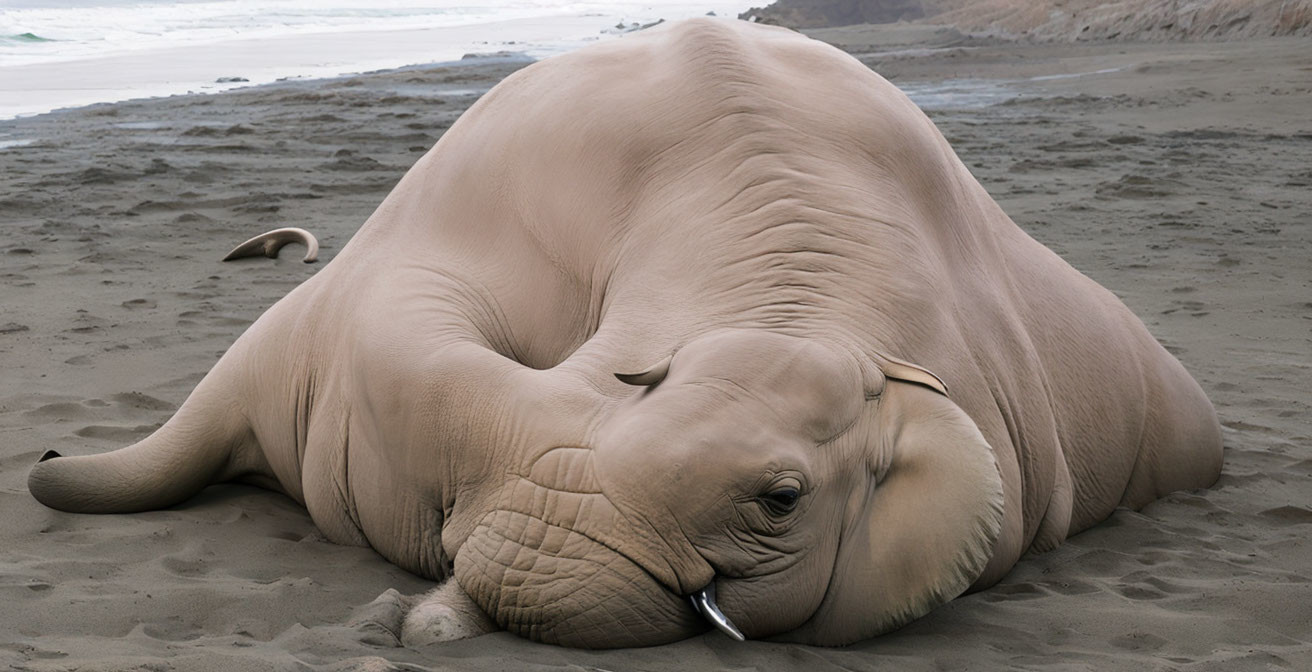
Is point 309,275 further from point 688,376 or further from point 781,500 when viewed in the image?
point 781,500

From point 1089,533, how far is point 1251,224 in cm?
633

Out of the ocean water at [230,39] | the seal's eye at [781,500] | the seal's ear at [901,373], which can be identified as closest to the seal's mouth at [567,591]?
the seal's eye at [781,500]

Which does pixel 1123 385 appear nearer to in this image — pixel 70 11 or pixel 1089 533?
pixel 1089 533

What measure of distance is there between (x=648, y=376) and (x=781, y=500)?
375 mm

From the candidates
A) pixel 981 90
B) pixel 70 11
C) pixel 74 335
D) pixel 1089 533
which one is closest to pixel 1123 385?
pixel 1089 533

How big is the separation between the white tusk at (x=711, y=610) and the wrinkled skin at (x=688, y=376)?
0.09ft

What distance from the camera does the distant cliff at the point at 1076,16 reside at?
2431 centimetres

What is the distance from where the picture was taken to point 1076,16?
30.9m

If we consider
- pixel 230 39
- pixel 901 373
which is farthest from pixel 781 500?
pixel 230 39

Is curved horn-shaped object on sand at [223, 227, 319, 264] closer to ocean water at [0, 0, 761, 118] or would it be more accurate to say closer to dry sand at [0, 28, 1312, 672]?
dry sand at [0, 28, 1312, 672]

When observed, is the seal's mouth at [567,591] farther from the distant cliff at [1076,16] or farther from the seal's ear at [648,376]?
the distant cliff at [1076,16]

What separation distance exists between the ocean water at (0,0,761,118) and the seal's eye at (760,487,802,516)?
1633 cm

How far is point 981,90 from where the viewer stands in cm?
2067

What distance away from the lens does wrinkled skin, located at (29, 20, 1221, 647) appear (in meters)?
2.99
